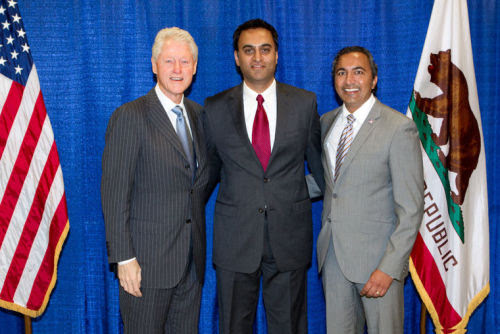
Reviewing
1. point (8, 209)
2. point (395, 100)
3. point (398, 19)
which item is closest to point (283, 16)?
point (398, 19)

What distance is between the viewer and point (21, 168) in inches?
90.7

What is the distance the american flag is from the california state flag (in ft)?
7.01

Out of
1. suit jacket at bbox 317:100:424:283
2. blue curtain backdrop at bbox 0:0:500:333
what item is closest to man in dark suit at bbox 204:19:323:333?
suit jacket at bbox 317:100:424:283

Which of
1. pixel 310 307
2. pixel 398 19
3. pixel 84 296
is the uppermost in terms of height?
pixel 398 19

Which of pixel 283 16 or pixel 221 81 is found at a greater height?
pixel 283 16

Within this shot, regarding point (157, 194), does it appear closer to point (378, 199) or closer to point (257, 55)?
point (257, 55)

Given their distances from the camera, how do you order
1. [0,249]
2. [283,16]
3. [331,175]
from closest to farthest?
[331,175] → [0,249] → [283,16]

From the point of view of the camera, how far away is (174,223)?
1.84m

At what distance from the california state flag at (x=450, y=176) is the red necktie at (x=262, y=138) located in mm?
1006

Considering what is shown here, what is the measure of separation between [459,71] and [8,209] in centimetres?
268

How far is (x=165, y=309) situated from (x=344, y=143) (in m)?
1.12

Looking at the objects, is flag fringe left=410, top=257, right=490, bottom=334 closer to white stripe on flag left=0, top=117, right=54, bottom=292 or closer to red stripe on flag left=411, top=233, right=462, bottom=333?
red stripe on flag left=411, top=233, right=462, bottom=333

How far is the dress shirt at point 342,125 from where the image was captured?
1965mm

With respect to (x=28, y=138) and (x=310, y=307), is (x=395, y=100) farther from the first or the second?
(x=28, y=138)
